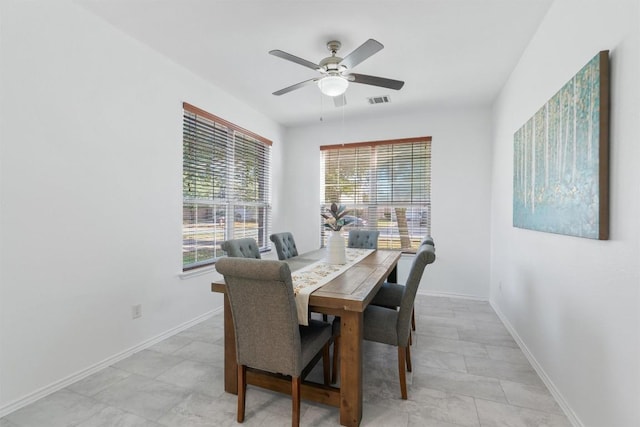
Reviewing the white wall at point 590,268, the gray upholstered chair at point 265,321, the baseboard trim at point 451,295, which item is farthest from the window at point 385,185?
the gray upholstered chair at point 265,321

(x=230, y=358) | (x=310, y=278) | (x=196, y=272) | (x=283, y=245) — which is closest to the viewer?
(x=230, y=358)

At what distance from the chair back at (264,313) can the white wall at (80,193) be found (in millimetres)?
1388

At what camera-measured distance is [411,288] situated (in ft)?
6.33

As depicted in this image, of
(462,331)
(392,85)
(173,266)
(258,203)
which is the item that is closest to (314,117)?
(258,203)

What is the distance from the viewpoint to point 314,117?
4.67 meters

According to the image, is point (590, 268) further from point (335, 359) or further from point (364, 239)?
point (364, 239)

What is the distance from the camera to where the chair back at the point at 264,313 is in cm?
150

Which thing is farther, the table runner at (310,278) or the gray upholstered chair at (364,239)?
the gray upholstered chair at (364,239)

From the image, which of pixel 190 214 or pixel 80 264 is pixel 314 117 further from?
pixel 80 264

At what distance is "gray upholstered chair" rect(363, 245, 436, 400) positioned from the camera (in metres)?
1.92

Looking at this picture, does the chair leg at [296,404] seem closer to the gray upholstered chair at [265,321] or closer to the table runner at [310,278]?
the gray upholstered chair at [265,321]

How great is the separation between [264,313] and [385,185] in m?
3.52

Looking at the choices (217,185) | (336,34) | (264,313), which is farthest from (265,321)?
(217,185)

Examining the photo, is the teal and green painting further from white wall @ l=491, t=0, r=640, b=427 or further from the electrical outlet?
the electrical outlet
